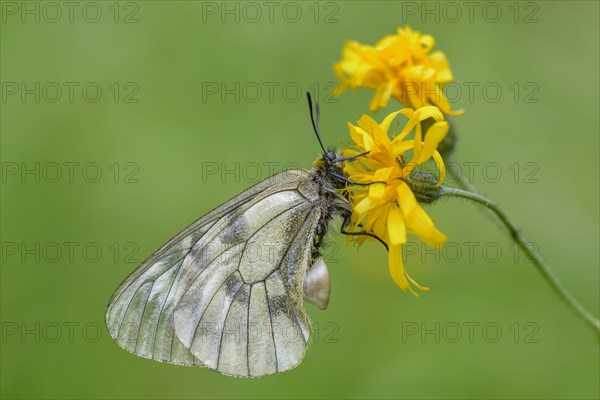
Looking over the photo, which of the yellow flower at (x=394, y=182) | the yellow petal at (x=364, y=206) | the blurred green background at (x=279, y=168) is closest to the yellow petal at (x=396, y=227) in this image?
the yellow flower at (x=394, y=182)

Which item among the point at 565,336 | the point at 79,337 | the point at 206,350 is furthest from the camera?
the point at 79,337

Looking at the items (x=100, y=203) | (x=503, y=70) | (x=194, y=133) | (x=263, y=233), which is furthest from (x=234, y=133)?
(x=263, y=233)

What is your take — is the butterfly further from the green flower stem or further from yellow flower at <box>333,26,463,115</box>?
the green flower stem

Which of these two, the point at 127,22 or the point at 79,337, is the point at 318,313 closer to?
the point at 79,337

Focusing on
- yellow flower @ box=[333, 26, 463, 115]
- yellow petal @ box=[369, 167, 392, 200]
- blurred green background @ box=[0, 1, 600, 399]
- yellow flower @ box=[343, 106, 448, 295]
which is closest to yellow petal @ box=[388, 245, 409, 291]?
yellow flower @ box=[343, 106, 448, 295]

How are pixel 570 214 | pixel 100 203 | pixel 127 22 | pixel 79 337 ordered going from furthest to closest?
pixel 127 22, pixel 100 203, pixel 570 214, pixel 79 337

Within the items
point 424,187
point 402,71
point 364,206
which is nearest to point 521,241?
point 424,187
